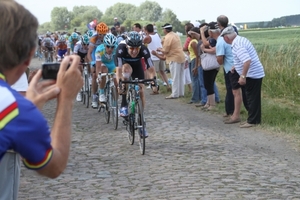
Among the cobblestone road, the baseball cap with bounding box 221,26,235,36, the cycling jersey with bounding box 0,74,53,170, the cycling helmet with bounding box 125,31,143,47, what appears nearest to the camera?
the cycling jersey with bounding box 0,74,53,170

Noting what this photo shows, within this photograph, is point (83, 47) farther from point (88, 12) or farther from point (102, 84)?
point (88, 12)

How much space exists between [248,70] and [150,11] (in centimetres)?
12830

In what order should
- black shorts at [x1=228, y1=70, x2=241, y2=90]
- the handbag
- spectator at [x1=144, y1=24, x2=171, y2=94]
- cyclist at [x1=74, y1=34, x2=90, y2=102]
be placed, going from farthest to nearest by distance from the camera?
spectator at [x1=144, y1=24, x2=171, y2=94]
cyclist at [x1=74, y1=34, x2=90, y2=102]
the handbag
black shorts at [x1=228, y1=70, x2=241, y2=90]

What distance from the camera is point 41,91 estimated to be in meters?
2.68

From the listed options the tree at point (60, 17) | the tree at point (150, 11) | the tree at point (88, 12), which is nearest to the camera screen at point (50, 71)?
the tree at point (150, 11)

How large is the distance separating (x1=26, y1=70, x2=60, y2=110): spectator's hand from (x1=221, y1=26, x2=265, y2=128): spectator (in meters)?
9.34

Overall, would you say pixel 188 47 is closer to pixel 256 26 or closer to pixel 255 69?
pixel 255 69

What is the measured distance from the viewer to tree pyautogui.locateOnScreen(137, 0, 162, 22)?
139 meters

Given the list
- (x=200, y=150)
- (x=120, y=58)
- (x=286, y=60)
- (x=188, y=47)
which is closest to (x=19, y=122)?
(x=200, y=150)

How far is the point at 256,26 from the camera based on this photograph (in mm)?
125812

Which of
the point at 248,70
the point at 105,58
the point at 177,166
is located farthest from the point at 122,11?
the point at 177,166

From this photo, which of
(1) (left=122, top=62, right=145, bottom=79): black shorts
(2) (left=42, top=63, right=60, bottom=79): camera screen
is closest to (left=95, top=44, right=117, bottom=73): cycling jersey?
(1) (left=122, top=62, right=145, bottom=79): black shorts

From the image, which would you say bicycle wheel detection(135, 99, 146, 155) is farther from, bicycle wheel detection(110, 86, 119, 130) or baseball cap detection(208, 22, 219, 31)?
baseball cap detection(208, 22, 219, 31)

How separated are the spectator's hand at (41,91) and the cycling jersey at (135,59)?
7929mm
